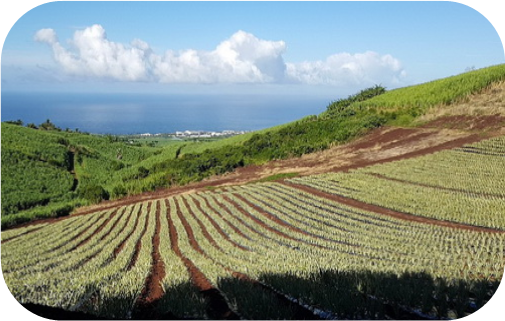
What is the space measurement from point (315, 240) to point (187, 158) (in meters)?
41.6

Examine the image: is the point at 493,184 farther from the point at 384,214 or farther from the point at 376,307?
the point at 376,307

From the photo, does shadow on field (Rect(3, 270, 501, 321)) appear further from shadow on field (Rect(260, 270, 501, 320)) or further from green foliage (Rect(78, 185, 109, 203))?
green foliage (Rect(78, 185, 109, 203))

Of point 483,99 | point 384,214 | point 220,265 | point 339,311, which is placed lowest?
point 384,214

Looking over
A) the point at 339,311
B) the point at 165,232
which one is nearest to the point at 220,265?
the point at 339,311

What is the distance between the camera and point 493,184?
2323cm

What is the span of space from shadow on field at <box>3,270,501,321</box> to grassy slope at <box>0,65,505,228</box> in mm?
33591

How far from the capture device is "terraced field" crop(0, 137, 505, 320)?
579cm

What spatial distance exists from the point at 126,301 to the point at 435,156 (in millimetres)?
30171

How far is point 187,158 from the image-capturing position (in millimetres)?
55781

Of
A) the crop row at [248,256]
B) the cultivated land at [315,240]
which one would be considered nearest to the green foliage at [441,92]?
the cultivated land at [315,240]

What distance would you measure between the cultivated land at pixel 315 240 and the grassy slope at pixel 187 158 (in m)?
1.10

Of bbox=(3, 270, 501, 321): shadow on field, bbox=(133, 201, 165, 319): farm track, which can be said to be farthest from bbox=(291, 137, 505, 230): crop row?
bbox=(133, 201, 165, 319): farm track

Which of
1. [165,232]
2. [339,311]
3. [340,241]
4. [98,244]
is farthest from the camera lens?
[165,232]

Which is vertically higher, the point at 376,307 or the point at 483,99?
the point at 483,99
